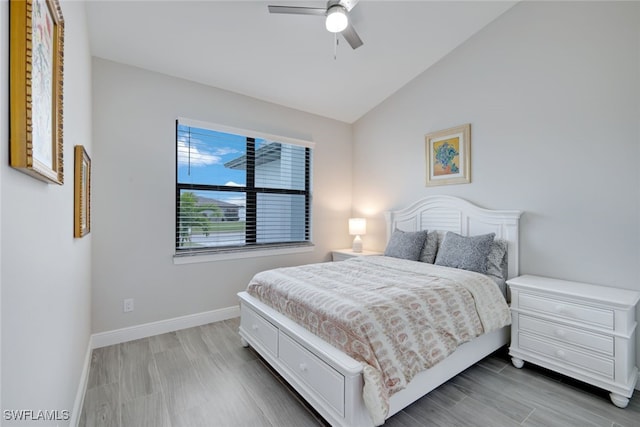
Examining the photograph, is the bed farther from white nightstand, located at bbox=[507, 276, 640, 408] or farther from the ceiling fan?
the ceiling fan

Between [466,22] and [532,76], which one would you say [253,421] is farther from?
[466,22]

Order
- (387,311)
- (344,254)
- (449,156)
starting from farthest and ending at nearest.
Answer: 1. (344,254)
2. (449,156)
3. (387,311)

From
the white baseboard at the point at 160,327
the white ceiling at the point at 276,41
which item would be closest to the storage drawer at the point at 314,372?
the white baseboard at the point at 160,327

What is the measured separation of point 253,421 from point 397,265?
175cm

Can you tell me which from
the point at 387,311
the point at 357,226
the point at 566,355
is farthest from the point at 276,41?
the point at 566,355

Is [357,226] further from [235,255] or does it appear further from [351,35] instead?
[351,35]

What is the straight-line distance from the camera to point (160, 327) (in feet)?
9.63

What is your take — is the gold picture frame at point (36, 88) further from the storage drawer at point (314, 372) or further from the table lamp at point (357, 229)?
the table lamp at point (357, 229)

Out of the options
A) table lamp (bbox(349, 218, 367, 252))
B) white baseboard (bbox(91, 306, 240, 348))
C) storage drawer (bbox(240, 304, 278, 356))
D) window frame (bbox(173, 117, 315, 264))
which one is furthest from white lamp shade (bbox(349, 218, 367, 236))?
storage drawer (bbox(240, 304, 278, 356))

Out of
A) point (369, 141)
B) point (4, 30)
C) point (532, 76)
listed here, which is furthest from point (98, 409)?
point (532, 76)

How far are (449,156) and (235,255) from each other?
270cm

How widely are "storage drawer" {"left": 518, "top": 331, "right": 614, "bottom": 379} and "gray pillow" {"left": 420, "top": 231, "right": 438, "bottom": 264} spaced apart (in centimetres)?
102

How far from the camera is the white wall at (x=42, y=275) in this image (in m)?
0.75

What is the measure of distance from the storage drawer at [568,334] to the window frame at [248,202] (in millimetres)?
2532
